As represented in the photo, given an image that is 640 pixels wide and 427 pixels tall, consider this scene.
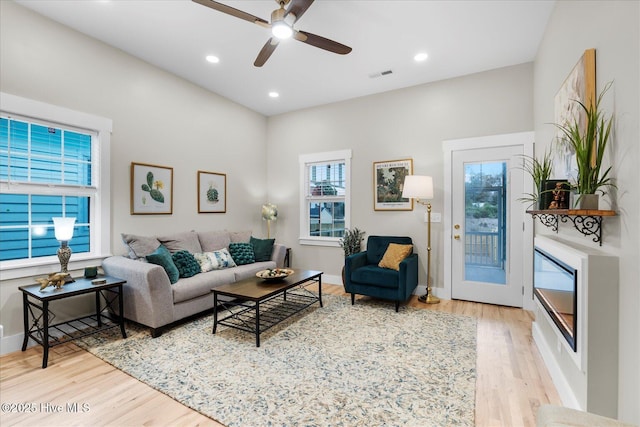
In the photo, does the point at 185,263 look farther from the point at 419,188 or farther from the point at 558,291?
the point at 558,291

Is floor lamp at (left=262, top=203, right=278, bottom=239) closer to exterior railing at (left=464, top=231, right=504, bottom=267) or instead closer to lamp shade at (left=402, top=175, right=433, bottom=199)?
lamp shade at (left=402, top=175, right=433, bottom=199)

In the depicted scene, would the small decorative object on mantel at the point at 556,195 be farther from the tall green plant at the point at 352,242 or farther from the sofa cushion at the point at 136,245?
the sofa cushion at the point at 136,245

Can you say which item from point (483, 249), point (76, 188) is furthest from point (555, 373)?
point (76, 188)

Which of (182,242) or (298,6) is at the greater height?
(298,6)

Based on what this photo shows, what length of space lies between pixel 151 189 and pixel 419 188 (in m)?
3.42

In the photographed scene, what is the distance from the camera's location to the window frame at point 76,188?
8.69 ft

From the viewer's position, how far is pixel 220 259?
152 inches

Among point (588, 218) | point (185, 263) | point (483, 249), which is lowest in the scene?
point (185, 263)

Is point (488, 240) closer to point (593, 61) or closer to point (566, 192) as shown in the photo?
point (566, 192)

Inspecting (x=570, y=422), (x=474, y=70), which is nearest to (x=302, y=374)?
(x=570, y=422)

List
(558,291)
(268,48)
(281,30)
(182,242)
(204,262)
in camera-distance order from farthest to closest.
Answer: (182,242) < (204,262) < (268,48) < (281,30) < (558,291)

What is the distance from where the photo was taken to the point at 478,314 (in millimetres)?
3502

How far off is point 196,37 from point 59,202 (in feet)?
7.31

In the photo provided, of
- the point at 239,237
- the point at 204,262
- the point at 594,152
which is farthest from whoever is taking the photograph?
the point at 239,237
